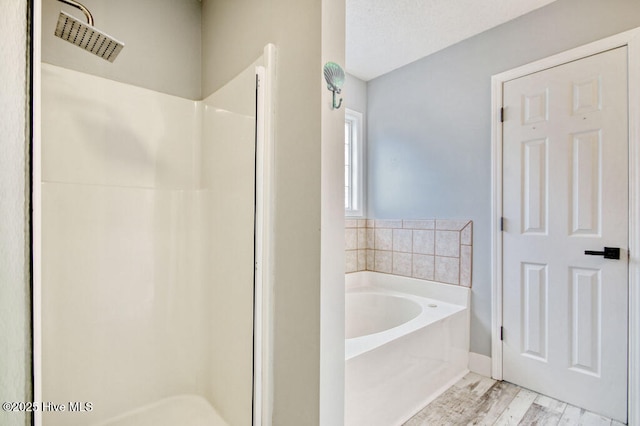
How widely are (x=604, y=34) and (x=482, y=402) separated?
2.31 m

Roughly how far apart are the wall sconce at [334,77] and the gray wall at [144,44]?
3.68ft

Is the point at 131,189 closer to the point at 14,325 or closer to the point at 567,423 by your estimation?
the point at 14,325

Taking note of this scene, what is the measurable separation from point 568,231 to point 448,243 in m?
0.76

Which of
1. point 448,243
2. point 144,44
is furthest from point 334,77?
point 448,243

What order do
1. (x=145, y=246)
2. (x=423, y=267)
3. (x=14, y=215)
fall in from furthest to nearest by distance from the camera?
1. (x=423, y=267)
2. (x=145, y=246)
3. (x=14, y=215)

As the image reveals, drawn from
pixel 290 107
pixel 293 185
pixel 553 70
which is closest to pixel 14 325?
pixel 293 185

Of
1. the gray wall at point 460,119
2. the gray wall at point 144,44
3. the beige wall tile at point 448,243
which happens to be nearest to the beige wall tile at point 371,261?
the gray wall at point 460,119

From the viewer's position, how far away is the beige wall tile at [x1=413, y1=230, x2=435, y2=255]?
2520mm

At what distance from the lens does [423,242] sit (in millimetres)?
2570

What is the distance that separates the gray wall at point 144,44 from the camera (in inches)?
56.2

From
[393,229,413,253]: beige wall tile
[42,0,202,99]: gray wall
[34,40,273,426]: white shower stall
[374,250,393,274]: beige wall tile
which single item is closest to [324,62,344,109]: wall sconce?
[34,40,273,426]: white shower stall

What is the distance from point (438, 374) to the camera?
6.50 ft

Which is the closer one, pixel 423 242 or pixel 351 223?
pixel 423 242

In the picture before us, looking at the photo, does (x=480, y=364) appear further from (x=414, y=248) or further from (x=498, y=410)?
(x=414, y=248)
